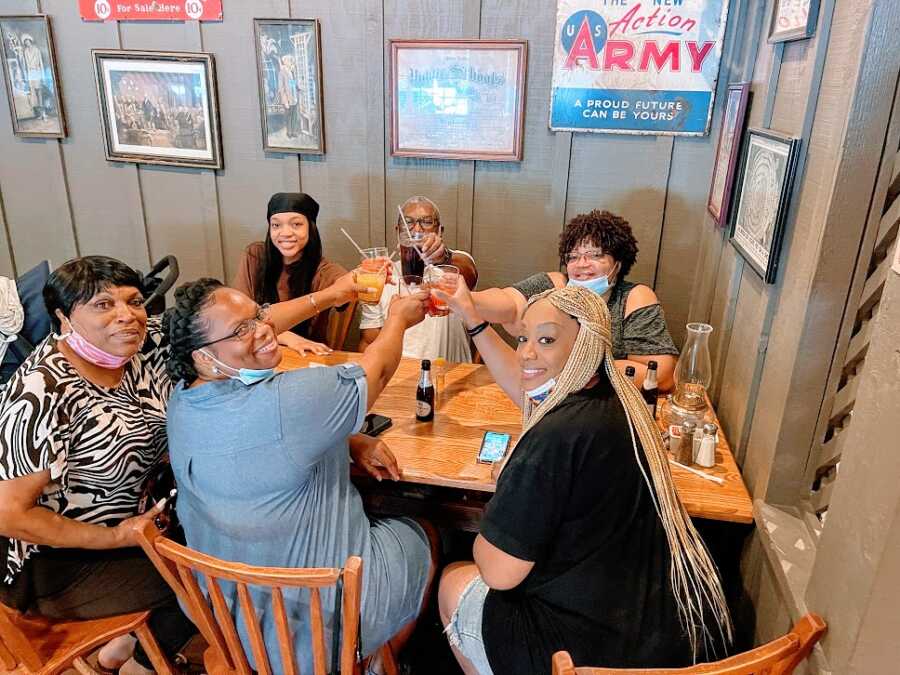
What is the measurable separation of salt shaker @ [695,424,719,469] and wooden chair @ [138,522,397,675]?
1004 mm

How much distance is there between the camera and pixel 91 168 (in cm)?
347

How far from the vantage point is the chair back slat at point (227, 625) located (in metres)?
1.24

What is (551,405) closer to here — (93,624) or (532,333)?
(532,333)

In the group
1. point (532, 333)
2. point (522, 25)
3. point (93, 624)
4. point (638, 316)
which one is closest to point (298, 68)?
point (522, 25)

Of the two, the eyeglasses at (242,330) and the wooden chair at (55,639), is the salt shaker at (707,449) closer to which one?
the eyeglasses at (242,330)

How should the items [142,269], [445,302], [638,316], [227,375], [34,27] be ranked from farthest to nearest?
[142,269], [34,27], [638,316], [445,302], [227,375]

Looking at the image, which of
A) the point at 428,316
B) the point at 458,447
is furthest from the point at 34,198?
the point at 458,447

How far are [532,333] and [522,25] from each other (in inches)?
77.1

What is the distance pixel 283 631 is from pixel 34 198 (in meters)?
3.38

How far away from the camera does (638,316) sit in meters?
2.16

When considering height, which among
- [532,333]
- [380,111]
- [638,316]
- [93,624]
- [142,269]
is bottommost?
[93,624]

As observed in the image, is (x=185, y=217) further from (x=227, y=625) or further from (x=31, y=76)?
(x=227, y=625)

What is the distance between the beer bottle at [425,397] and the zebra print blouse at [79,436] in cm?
73

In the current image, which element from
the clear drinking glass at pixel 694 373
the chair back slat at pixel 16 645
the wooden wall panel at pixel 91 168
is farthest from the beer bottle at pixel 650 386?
the wooden wall panel at pixel 91 168
